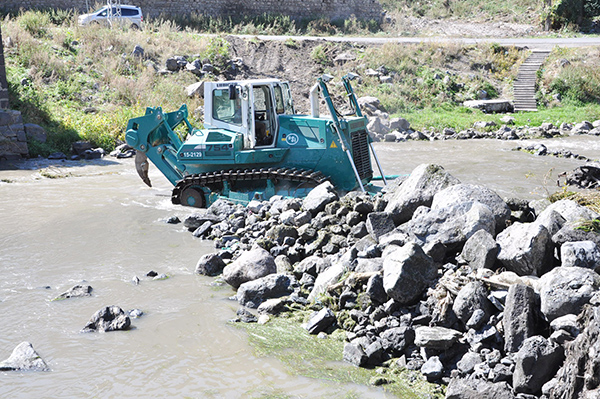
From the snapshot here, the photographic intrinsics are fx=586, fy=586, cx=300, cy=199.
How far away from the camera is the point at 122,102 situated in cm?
2062

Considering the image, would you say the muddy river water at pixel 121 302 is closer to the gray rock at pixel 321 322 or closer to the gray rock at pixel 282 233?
the gray rock at pixel 321 322

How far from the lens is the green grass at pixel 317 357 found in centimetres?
493

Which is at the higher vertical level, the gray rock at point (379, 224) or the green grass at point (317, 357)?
the gray rock at point (379, 224)

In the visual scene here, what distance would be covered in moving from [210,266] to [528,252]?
4.04 metres

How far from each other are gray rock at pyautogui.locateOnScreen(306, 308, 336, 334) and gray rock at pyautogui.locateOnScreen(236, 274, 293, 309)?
0.87m

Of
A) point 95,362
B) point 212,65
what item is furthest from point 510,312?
point 212,65

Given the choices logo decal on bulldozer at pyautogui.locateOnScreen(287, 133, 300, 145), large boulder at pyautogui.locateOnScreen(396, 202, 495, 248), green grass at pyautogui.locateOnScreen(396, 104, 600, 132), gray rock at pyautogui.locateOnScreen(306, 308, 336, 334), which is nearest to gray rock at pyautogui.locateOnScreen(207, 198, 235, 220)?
logo decal on bulldozer at pyautogui.locateOnScreen(287, 133, 300, 145)

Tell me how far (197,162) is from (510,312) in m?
7.67

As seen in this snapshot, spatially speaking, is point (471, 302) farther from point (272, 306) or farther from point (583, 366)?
point (272, 306)

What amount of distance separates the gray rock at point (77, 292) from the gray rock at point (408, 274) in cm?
365

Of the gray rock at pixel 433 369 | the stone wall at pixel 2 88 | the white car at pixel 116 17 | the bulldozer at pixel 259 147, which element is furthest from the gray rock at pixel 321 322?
the white car at pixel 116 17

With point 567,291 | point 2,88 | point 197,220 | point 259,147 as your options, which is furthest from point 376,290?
point 2,88

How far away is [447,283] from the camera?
18.6ft

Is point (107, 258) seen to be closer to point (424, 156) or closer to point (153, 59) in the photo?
point (424, 156)
